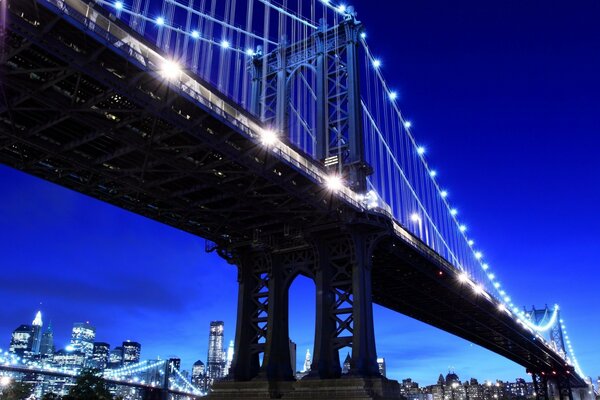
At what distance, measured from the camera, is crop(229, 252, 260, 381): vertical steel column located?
41.4 meters

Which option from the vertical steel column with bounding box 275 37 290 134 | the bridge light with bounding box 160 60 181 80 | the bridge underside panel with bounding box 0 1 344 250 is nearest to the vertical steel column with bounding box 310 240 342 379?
the bridge underside panel with bounding box 0 1 344 250

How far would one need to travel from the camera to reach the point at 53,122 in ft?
87.0

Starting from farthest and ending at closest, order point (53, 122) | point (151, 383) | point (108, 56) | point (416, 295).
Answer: point (151, 383) → point (416, 295) → point (53, 122) → point (108, 56)

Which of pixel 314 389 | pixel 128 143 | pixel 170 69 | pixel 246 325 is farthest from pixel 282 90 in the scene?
pixel 314 389

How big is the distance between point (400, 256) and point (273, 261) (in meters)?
12.2

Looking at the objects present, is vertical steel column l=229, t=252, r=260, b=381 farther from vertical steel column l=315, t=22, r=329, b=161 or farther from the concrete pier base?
vertical steel column l=315, t=22, r=329, b=161

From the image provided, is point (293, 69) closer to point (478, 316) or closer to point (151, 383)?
point (478, 316)

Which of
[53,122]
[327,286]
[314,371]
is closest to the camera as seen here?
[53,122]

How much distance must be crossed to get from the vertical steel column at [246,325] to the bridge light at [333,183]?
11.1m

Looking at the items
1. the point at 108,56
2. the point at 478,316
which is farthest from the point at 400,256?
the point at 478,316

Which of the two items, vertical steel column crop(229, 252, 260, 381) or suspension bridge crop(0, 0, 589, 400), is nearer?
suspension bridge crop(0, 0, 589, 400)

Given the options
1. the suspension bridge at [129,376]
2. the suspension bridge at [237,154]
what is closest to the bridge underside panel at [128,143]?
the suspension bridge at [237,154]

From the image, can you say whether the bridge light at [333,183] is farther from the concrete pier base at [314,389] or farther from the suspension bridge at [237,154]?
the concrete pier base at [314,389]

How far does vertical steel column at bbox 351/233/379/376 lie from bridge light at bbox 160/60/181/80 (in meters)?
18.9
